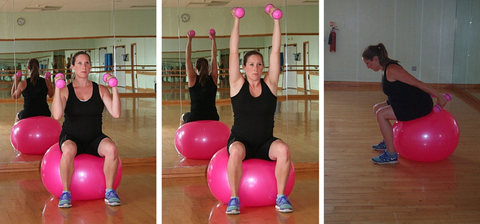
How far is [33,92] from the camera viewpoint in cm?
410

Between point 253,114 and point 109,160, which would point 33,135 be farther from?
point 253,114

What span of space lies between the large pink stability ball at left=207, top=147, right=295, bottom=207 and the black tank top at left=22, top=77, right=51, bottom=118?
1.93 metres

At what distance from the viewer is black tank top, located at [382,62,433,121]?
4176 millimetres

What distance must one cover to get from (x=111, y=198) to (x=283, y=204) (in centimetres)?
110

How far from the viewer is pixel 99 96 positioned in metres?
3.22

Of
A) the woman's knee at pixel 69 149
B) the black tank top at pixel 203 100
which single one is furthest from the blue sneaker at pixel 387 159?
the woman's knee at pixel 69 149

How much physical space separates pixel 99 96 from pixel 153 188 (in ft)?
2.53

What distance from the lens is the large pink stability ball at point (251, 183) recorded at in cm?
290

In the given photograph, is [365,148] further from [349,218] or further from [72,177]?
[72,177]

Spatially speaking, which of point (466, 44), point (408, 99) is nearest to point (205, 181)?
point (408, 99)

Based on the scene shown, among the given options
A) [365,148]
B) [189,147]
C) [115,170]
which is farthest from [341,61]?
[115,170]

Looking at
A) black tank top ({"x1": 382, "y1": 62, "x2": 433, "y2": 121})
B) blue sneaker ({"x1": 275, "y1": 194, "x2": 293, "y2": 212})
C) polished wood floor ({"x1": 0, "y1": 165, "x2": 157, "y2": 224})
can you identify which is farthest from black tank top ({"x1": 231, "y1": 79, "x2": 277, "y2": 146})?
black tank top ({"x1": 382, "y1": 62, "x2": 433, "y2": 121})

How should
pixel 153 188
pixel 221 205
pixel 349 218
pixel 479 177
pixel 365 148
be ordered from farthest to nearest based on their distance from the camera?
pixel 365 148
pixel 479 177
pixel 153 188
pixel 221 205
pixel 349 218

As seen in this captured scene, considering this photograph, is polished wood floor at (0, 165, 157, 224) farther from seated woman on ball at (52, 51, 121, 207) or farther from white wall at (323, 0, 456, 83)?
white wall at (323, 0, 456, 83)
